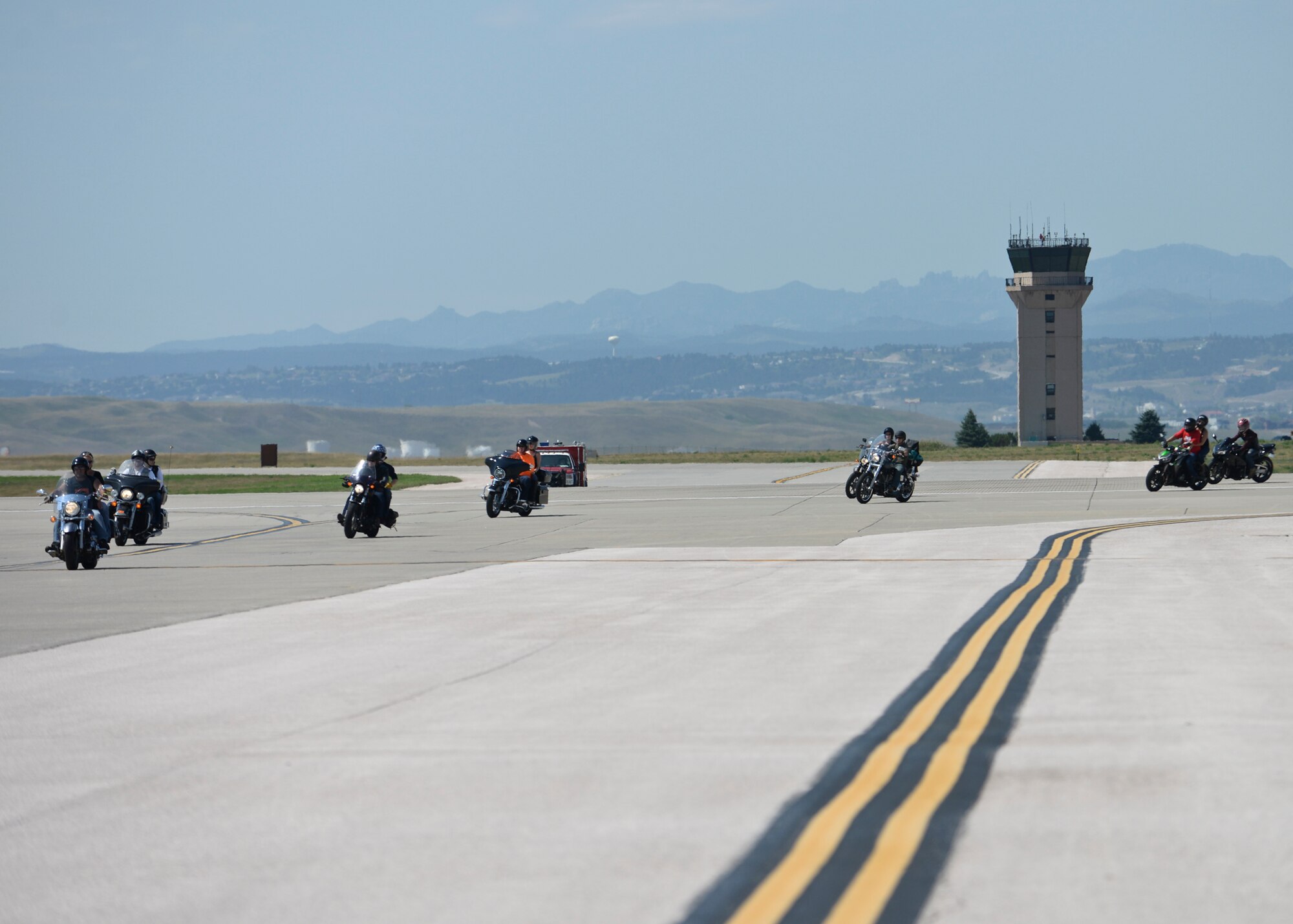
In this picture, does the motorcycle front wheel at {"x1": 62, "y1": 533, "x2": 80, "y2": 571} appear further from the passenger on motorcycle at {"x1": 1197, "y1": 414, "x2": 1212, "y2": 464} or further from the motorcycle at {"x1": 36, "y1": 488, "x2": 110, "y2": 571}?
the passenger on motorcycle at {"x1": 1197, "y1": 414, "x2": 1212, "y2": 464}

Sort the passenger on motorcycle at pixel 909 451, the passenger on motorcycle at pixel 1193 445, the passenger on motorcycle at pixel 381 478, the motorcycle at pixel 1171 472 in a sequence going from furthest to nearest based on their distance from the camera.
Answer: the motorcycle at pixel 1171 472, the passenger on motorcycle at pixel 1193 445, the passenger on motorcycle at pixel 909 451, the passenger on motorcycle at pixel 381 478

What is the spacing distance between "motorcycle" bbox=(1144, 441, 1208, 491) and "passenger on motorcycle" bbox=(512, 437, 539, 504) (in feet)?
49.6

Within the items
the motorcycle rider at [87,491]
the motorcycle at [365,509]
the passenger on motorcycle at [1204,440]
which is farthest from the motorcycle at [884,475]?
Answer: the motorcycle rider at [87,491]

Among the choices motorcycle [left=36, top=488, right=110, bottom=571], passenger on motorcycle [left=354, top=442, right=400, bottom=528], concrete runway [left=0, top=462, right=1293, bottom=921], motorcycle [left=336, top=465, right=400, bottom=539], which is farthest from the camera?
passenger on motorcycle [left=354, top=442, right=400, bottom=528]

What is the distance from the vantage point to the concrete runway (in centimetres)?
566

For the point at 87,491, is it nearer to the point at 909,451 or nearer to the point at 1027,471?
the point at 909,451

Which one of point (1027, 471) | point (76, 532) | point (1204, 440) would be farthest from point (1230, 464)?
point (76, 532)

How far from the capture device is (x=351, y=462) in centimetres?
9181

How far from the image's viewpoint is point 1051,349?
14950 centimetres

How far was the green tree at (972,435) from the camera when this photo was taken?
14925cm

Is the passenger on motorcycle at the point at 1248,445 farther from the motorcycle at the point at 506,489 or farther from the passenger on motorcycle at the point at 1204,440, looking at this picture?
the motorcycle at the point at 506,489

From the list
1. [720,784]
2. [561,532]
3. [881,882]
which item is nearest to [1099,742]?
[720,784]

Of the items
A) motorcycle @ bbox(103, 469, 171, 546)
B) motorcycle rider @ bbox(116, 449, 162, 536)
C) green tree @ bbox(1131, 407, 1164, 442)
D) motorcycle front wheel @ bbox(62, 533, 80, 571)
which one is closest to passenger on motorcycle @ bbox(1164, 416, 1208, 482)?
motorcycle rider @ bbox(116, 449, 162, 536)

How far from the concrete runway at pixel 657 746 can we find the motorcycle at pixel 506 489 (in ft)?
43.4
